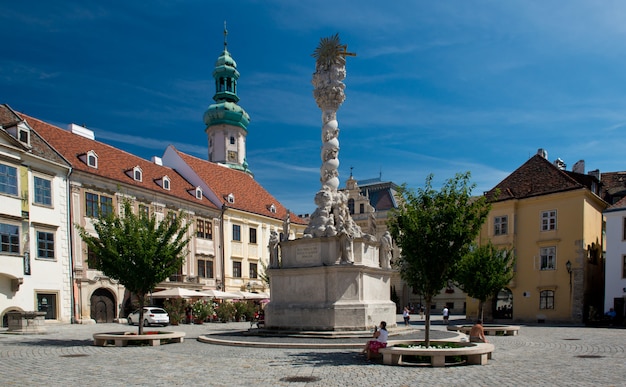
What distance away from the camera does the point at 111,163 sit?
3725 cm

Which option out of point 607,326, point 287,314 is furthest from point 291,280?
point 607,326

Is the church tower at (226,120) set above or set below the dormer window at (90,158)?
above

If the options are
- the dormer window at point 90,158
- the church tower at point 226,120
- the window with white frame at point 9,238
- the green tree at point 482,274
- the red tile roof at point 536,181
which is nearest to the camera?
the green tree at point 482,274

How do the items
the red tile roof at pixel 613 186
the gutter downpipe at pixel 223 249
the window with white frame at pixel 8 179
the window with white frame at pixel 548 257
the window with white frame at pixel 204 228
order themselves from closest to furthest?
the window with white frame at pixel 8 179 → the window with white frame at pixel 548 257 → the red tile roof at pixel 613 186 → the window with white frame at pixel 204 228 → the gutter downpipe at pixel 223 249

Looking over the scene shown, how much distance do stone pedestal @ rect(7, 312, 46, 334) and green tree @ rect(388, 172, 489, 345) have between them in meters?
16.9

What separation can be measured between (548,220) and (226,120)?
4429cm

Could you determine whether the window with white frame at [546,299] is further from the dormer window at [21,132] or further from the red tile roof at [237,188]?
the dormer window at [21,132]

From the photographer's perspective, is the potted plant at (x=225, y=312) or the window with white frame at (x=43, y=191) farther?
the potted plant at (x=225, y=312)

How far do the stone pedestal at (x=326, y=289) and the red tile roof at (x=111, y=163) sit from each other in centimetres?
1836

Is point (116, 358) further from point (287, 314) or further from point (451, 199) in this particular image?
point (451, 199)

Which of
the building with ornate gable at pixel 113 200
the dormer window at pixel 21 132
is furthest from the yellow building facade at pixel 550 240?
the dormer window at pixel 21 132

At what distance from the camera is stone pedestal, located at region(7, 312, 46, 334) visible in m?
23.0

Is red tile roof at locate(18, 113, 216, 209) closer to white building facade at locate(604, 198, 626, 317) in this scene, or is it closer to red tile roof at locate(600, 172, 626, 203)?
white building facade at locate(604, 198, 626, 317)

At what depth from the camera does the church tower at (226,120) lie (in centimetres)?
6975
